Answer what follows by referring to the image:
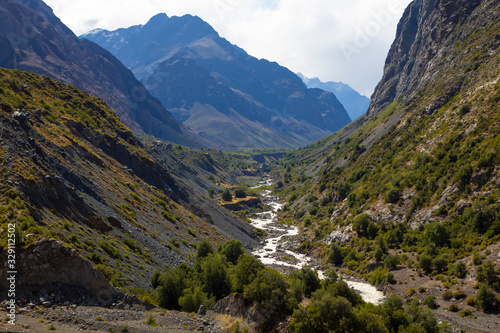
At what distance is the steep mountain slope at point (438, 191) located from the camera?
43031 millimetres

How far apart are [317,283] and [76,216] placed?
30012 mm

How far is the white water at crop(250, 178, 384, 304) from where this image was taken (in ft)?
158

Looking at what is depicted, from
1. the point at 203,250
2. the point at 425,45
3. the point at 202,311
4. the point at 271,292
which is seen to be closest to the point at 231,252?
the point at 203,250

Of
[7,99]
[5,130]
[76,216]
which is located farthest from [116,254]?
[7,99]

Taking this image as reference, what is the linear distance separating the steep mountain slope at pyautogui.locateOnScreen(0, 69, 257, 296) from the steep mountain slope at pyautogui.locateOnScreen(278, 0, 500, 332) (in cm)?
3026

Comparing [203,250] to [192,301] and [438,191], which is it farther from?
[438,191]

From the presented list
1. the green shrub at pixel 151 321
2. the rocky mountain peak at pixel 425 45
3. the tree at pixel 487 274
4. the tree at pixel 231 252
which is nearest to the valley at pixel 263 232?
the green shrub at pixel 151 321

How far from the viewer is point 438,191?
2242 inches

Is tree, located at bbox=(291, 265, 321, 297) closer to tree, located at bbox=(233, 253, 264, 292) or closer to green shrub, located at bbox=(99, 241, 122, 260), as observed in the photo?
tree, located at bbox=(233, 253, 264, 292)

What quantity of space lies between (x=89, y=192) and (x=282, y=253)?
4887 centimetres

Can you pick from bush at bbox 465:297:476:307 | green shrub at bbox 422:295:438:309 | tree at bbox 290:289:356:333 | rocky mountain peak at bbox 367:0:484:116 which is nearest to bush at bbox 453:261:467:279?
bush at bbox 465:297:476:307

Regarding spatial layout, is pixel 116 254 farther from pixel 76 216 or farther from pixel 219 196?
pixel 219 196

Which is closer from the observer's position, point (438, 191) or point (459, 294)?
point (459, 294)

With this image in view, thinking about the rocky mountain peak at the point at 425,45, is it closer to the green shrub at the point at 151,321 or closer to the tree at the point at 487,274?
Result: the tree at the point at 487,274
